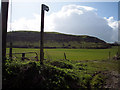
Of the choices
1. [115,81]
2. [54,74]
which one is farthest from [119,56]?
[54,74]

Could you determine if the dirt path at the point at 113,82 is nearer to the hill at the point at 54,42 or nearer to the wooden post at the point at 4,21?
the wooden post at the point at 4,21

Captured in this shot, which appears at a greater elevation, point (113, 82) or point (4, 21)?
point (4, 21)

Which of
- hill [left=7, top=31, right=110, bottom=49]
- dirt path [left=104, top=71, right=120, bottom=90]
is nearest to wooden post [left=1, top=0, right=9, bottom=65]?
dirt path [left=104, top=71, right=120, bottom=90]

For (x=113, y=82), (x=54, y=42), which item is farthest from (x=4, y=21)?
(x=54, y=42)

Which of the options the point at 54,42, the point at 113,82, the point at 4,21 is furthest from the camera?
the point at 54,42

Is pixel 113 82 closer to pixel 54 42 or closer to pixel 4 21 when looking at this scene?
pixel 4 21

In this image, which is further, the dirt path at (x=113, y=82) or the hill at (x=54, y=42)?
the hill at (x=54, y=42)

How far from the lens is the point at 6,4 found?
3.82 metres

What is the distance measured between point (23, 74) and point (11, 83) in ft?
1.31

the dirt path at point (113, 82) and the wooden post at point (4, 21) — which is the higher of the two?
the wooden post at point (4, 21)

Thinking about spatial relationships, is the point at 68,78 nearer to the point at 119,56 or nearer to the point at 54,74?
the point at 54,74

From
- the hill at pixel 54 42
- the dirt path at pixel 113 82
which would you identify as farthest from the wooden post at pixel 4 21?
the hill at pixel 54 42

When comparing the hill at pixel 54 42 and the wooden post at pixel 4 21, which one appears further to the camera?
the hill at pixel 54 42

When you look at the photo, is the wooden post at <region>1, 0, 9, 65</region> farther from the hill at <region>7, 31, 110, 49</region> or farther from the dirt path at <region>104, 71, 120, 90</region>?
the hill at <region>7, 31, 110, 49</region>
